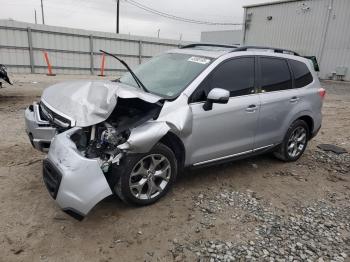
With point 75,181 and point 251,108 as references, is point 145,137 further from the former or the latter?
point 251,108

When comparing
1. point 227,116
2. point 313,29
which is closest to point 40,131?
point 227,116

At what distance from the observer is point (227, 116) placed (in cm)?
399

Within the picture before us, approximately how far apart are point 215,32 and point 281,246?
1768 inches

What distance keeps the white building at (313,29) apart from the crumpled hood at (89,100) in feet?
67.0

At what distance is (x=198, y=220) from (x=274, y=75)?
2.53 metres

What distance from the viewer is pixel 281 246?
10.0ft

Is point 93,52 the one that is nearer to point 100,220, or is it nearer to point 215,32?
point 100,220

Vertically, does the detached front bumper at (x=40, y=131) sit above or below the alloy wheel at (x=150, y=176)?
above

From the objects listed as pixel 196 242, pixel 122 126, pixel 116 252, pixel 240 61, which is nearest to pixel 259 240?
pixel 196 242

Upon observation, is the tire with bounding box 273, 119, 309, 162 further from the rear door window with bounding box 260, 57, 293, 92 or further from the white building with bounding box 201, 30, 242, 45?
the white building with bounding box 201, 30, 242, 45

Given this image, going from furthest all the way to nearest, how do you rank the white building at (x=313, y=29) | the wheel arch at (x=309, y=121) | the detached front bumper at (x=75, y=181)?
the white building at (x=313, y=29) → the wheel arch at (x=309, y=121) → the detached front bumper at (x=75, y=181)

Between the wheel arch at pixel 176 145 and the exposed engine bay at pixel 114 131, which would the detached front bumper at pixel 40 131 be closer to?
the exposed engine bay at pixel 114 131

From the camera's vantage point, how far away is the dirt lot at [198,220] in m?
2.88

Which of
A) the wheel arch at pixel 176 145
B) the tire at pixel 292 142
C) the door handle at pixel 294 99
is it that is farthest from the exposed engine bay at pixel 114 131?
the tire at pixel 292 142
